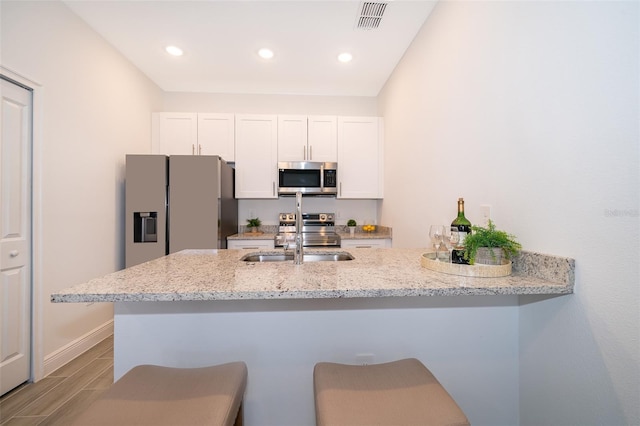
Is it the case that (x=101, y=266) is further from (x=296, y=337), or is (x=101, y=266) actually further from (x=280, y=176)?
(x=296, y=337)

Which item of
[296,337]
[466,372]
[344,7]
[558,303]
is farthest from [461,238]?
[344,7]

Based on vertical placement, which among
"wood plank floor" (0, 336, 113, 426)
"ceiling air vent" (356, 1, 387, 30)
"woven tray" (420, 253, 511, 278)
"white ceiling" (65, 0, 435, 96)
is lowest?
"wood plank floor" (0, 336, 113, 426)

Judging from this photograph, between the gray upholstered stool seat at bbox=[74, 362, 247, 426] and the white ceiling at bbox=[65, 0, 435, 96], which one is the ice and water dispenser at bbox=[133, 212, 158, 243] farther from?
the gray upholstered stool seat at bbox=[74, 362, 247, 426]

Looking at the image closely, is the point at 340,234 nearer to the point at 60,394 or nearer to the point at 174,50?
the point at 174,50

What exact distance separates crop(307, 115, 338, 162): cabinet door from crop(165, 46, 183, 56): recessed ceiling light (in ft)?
4.83

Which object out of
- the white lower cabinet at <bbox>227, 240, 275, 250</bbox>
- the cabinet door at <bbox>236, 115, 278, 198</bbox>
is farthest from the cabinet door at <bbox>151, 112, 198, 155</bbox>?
the white lower cabinet at <bbox>227, 240, 275, 250</bbox>

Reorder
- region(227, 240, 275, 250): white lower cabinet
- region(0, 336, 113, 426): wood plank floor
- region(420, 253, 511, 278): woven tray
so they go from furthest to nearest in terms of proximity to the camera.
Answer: region(227, 240, 275, 250): white lower cabinet → region(0, 336, 113, 426): wood plank floor → region(420, 253, 511, 278): woven tray

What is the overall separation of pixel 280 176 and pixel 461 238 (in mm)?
2358

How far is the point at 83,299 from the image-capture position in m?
0.84

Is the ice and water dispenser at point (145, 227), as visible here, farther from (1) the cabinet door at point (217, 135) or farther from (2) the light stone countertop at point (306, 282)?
(2) the light stone countertop at point (306, 282)

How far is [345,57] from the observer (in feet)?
9.25

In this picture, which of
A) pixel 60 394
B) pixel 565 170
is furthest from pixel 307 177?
pixel 60 394

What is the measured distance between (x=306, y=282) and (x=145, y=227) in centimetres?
243

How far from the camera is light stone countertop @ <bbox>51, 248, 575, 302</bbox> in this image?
33.9 inches
